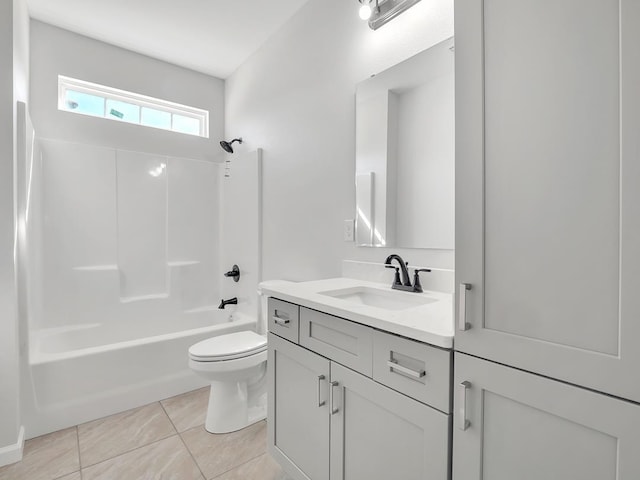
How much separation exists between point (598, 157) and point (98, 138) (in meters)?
3.25

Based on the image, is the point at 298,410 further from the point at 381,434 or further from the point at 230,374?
the point at 230,374

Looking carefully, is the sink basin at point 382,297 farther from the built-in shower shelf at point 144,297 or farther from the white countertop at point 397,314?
the built-in shower shelf at point 144,297

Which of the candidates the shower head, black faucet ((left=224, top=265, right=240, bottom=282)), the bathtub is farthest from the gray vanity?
the shower head

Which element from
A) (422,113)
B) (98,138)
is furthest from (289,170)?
(98,138)

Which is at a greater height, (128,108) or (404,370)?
(128,108)

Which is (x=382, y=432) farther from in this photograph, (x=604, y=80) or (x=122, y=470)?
(x=122, y=470)

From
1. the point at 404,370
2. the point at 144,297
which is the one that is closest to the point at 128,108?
the point at 144,297

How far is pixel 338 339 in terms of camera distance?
3.89 ft

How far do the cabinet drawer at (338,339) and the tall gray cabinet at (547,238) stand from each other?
313mm

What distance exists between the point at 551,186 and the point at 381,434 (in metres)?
0.84

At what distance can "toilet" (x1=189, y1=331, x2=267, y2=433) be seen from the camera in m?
1.92

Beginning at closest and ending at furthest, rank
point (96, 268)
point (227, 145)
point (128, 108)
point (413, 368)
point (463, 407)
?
point (463, 407), point (413, 368), point (96, 268), point (128, 108), point (227, 145)

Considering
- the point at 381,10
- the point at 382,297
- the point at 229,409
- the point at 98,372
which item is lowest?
the point at 229,409

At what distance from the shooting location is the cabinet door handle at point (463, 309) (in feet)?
2.74
